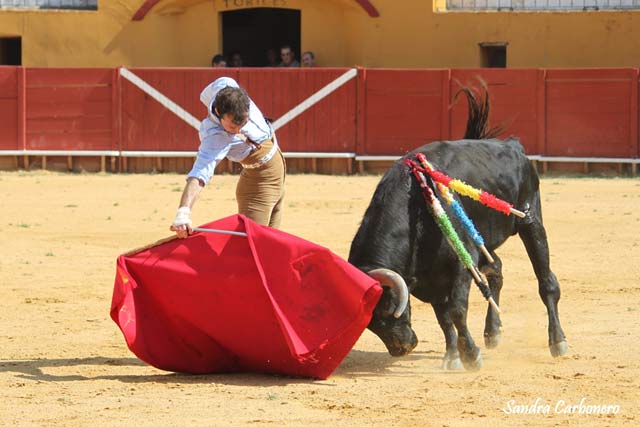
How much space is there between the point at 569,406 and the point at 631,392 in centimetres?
39

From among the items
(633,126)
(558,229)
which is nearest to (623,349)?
(558,229)

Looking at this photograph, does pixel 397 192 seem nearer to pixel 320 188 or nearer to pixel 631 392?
pixel 631 392

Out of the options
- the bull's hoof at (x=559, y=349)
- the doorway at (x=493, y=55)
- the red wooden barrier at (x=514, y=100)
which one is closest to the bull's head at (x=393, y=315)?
the bull's hoof at (x=559, y=349)

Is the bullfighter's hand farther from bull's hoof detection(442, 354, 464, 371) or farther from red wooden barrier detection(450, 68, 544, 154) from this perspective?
red wooden barrier detection(450, 68, 544, 154)

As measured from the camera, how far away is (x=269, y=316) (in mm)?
5184

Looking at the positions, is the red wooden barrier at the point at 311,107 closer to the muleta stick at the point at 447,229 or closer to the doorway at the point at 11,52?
the doorway at the point at 11,52

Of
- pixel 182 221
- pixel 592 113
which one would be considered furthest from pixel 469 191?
pixel 592 113

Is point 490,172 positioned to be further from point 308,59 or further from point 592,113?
point 308,59

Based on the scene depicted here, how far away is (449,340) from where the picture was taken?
562 cm

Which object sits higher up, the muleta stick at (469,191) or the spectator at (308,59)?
the spectator at (308,59)

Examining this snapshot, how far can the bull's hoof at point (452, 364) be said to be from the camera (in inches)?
218

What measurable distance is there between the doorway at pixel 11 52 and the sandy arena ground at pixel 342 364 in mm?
8884

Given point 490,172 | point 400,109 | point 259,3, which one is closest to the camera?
point 490,172

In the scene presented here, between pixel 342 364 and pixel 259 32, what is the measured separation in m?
15.0
